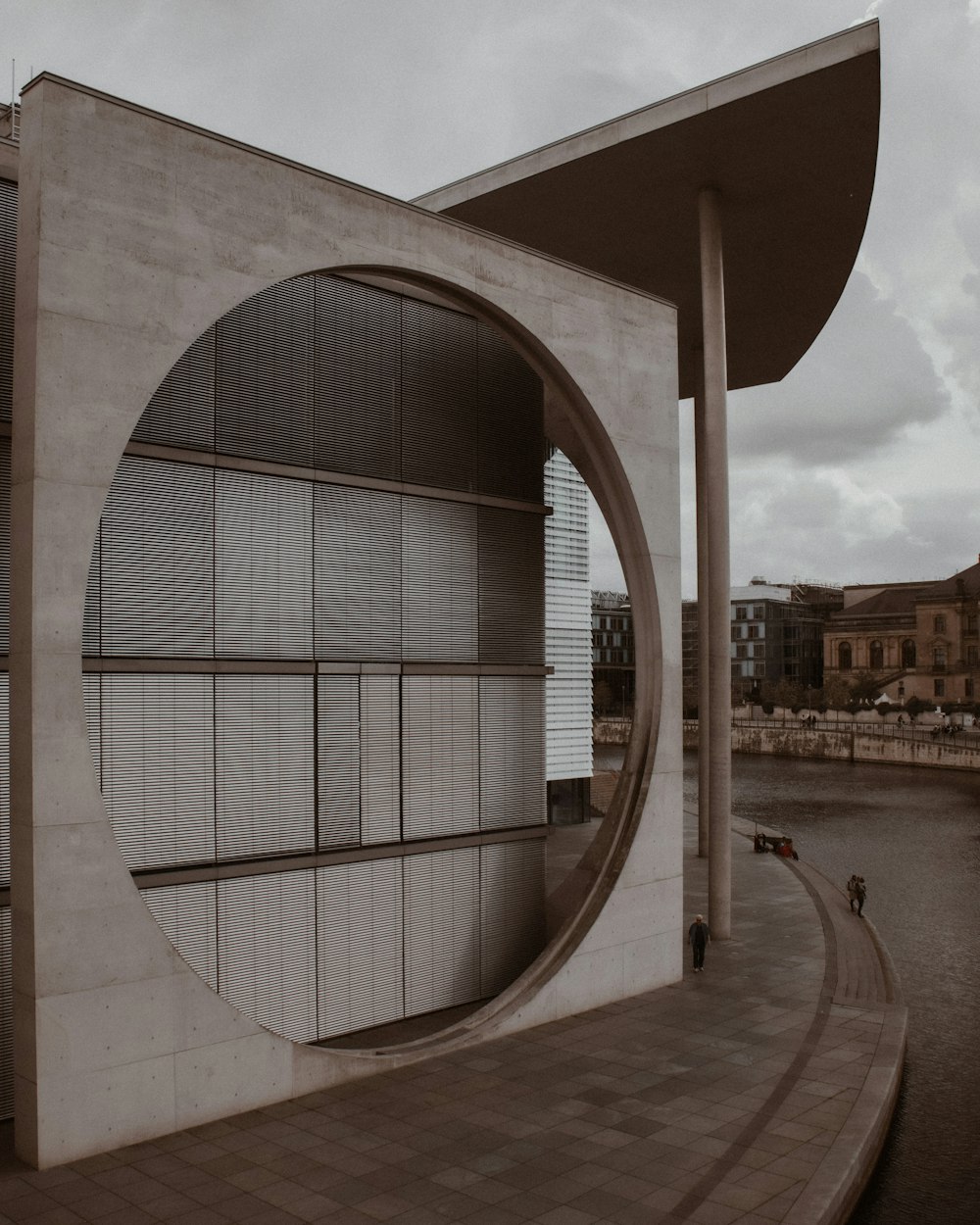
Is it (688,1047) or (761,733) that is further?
(761,733)

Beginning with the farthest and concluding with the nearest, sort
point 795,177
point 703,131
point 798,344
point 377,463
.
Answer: point 798,344
point 795,177
point 703,131
point 377,463

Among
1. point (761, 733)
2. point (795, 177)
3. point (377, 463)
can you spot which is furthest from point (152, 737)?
point (761, 733)

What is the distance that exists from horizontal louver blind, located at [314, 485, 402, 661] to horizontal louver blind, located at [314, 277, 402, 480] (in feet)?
1.59

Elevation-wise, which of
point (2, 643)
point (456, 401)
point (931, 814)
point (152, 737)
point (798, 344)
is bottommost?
point (931, 814)

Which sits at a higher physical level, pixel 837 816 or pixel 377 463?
pixel 377 463

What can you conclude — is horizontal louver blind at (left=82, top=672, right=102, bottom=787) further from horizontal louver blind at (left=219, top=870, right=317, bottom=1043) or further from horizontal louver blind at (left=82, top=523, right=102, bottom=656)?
horizontal louver blind at (left=219, top=870, right=317, bottom=1043)

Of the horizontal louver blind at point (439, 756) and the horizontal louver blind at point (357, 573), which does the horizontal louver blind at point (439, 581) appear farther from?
the horizontal louver blind at point (439, 756)

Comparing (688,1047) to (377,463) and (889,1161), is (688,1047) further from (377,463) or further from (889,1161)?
(377,463)

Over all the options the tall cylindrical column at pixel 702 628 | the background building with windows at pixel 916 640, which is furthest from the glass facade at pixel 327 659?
the background building with windows at pixel 916 640

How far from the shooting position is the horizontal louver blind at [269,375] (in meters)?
14.2

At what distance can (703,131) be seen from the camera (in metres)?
20.1

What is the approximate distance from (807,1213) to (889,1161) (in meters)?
3.36

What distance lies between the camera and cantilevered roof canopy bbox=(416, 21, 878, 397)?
19.1 m

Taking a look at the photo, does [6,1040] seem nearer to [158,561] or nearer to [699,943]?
[158,561]
